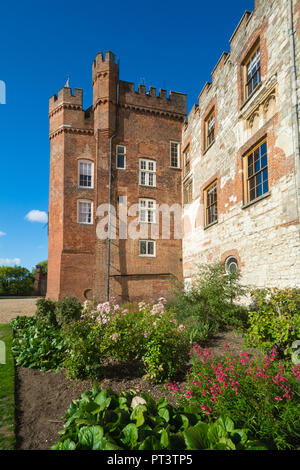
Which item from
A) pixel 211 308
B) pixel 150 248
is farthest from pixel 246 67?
pixel 150 248

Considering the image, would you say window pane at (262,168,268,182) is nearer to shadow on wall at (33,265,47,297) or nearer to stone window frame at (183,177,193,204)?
stone window frame at (183,177,193,204)

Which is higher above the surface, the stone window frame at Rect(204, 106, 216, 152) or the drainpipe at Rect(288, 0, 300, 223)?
the stone window frame at Rect(204, 106, 216, 152)

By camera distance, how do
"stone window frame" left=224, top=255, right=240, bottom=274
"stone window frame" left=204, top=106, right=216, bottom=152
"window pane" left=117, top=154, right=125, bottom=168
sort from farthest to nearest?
1. "window pane" left=117, top=154, right=125, bottom=168
2. "stone window frame" left=204, top=106, right=216, bottom=152
3. "stone window frame" left=224, top=255, right=240, bottom=274

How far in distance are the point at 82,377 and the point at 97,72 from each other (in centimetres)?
1878

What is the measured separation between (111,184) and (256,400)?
52.8 ft

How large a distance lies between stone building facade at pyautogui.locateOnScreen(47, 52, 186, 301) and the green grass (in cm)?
1066

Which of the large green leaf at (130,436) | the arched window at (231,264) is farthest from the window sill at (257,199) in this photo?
the large green leaf at (130,436)

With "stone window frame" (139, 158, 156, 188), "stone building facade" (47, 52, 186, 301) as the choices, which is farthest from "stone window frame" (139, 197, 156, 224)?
"stone window frame" (139, 158, 156, 188)

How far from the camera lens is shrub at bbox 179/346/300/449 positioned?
3.05m

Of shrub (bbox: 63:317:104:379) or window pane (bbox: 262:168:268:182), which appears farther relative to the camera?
window pane (bbox: 262:168:268:182)

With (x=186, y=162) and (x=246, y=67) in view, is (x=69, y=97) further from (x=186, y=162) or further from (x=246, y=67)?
(x=246, y=67)

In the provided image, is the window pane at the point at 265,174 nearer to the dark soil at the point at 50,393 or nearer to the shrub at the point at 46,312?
the dark soil at the point at 50,393

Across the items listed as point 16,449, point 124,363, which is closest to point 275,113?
point 124,363
